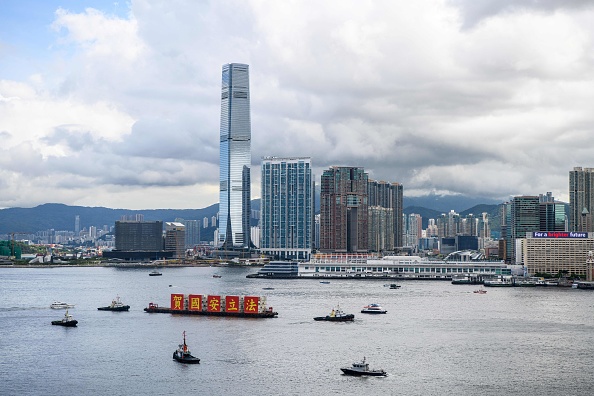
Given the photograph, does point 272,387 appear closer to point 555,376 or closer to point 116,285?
point 555,376

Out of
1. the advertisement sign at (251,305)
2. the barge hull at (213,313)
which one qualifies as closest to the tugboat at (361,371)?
the barge hull at (213,313)

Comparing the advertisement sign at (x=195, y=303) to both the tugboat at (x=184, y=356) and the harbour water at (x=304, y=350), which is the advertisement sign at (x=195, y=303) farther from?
the tugboat at (x=184, y=356)

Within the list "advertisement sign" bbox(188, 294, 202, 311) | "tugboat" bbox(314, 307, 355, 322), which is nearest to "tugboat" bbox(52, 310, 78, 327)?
"advertisement sign" bbox(188, 294, 202, 311)

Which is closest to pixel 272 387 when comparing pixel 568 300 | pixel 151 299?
pixel 151 299

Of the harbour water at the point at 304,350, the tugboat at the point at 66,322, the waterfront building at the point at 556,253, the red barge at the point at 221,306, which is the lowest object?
the harbour water at the point at 304,350

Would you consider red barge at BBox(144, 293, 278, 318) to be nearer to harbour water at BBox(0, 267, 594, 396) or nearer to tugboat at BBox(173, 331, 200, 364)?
harbour water at BBox(0, 267, 594, 396)

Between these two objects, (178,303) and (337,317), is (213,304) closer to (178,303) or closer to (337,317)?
(178,303)

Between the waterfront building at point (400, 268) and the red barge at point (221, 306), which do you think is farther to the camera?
the waterfront building at point (400, 268)
